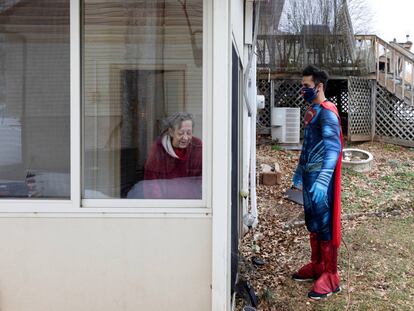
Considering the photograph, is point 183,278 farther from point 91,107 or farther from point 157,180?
point 91,107

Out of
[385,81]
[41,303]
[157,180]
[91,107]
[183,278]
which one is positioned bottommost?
[41,303]

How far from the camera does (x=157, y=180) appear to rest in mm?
2488

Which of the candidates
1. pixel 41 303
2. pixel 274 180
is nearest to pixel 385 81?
pixel 274 180

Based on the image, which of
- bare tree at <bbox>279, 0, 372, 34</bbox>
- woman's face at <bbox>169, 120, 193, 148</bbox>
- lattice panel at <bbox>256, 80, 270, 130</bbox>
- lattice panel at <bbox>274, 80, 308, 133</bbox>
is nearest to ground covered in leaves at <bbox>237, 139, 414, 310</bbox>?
woman's face at <bbox>169, 120, 193, 148</bbox>

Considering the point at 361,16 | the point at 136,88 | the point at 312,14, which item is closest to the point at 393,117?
the point at 312,14

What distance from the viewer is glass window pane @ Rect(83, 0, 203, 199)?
2406mm

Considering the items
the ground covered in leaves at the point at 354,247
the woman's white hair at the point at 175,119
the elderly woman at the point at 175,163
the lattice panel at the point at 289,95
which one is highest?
the lattice panel at the point at 289,95

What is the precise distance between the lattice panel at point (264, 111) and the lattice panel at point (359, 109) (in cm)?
190

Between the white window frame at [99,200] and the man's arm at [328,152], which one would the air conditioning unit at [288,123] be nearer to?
the man's arm at [328,152]

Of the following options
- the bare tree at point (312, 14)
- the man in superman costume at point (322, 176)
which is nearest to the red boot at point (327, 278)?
the man in superman costume at point (322, 176)

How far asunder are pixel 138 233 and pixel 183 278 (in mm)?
363

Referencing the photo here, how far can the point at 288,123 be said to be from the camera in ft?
32.1

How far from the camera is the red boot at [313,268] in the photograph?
11.9ft

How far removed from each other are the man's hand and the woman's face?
1.26 meters
